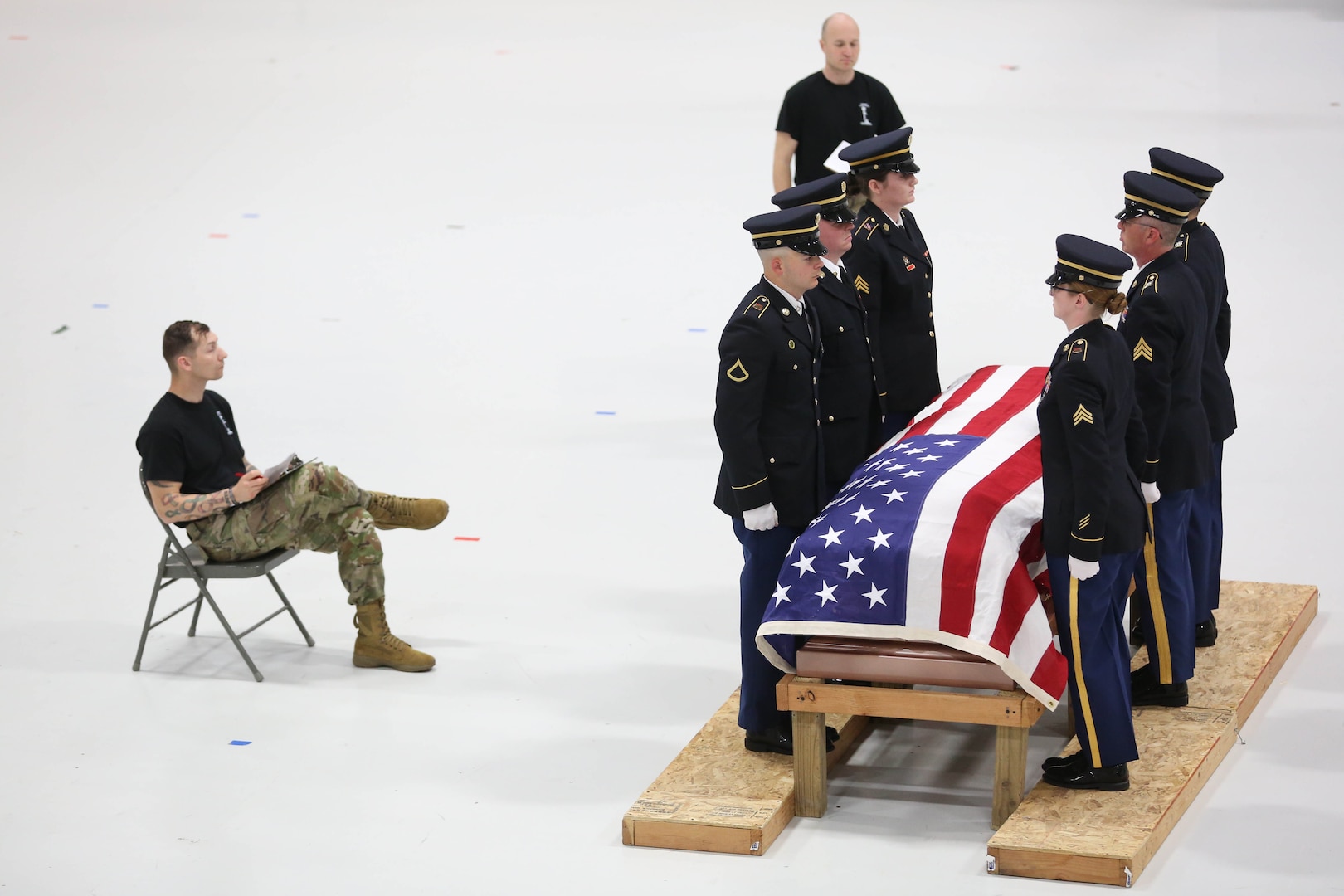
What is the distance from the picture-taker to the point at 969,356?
29.7 feet

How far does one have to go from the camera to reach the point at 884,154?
552 centimetres

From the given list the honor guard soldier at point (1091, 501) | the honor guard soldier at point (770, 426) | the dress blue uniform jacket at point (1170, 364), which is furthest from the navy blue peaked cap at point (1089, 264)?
the honor guard soldier at point (770, 426)

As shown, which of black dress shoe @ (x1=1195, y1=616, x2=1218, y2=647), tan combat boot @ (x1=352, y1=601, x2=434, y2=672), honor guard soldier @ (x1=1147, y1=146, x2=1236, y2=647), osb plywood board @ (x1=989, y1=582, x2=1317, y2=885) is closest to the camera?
osb plywood board @ (x1=989, y1=582, x2=1317, y2=885)

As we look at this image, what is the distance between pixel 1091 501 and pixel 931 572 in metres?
0.45

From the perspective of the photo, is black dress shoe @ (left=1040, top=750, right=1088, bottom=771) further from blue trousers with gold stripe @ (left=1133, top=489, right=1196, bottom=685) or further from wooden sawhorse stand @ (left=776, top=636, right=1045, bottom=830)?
blue trousers with gold stripe @ (left=1133, top=489, right=1196, bottom=685)

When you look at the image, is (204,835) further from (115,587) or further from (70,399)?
(70,399)

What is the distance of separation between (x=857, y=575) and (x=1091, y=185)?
7.58m

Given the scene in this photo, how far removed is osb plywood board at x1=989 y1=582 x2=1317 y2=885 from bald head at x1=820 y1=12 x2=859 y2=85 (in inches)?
115

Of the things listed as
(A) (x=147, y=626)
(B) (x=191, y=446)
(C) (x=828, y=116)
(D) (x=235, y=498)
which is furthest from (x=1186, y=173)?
(A) (x=147, y=626)

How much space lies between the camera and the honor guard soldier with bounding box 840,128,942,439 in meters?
5.50

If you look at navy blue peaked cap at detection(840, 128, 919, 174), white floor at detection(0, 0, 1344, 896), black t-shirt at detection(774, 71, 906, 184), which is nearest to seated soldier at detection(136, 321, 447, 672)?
white floor at detection(0, 0, 1344, 896)

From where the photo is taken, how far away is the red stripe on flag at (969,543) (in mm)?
4383

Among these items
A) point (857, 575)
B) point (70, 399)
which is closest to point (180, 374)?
point (857, 575)

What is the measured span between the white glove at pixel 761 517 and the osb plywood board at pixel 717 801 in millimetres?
664
